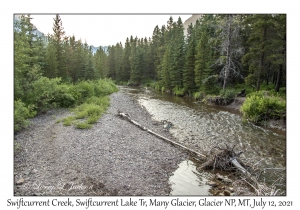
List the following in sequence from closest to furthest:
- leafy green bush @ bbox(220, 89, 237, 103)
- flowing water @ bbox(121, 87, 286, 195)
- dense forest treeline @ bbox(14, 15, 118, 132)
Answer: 1. flowing water @ bbox(121, 87, 286, 195)
2. dense forest treeline @ bbox(14, 15, 118, 132)
3. leafy green bush @ bbox(220, 89, 237, 103)

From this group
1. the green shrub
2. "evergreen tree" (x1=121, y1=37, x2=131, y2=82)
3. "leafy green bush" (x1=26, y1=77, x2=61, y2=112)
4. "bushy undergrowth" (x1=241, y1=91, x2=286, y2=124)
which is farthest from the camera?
"evergreen tree" (x1=121, y1=37, x2=131, y2=82)

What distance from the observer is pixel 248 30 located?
2630cm

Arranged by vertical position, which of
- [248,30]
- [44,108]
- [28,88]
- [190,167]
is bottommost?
[190,167]

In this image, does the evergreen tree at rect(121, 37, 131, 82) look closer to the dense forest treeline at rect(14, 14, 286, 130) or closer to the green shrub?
the dense forest treeline at rect(14, 14, 286, 130)

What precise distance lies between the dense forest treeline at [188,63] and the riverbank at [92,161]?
9.22ft

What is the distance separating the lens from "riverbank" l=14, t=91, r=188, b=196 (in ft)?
21.5

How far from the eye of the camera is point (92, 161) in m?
8.45

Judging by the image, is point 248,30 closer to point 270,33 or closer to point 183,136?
point 270,33

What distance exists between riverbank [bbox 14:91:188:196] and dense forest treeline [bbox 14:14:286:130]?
281 centimetres

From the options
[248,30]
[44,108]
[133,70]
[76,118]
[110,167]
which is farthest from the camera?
[133,70]

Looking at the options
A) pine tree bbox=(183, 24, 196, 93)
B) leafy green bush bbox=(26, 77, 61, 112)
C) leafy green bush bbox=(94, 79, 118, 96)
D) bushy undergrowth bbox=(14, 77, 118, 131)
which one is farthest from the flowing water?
pine tree bbox=(183, 24, 196, 93)

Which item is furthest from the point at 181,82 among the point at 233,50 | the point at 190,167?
the point at 190,167

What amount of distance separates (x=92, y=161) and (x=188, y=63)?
3061 cm
